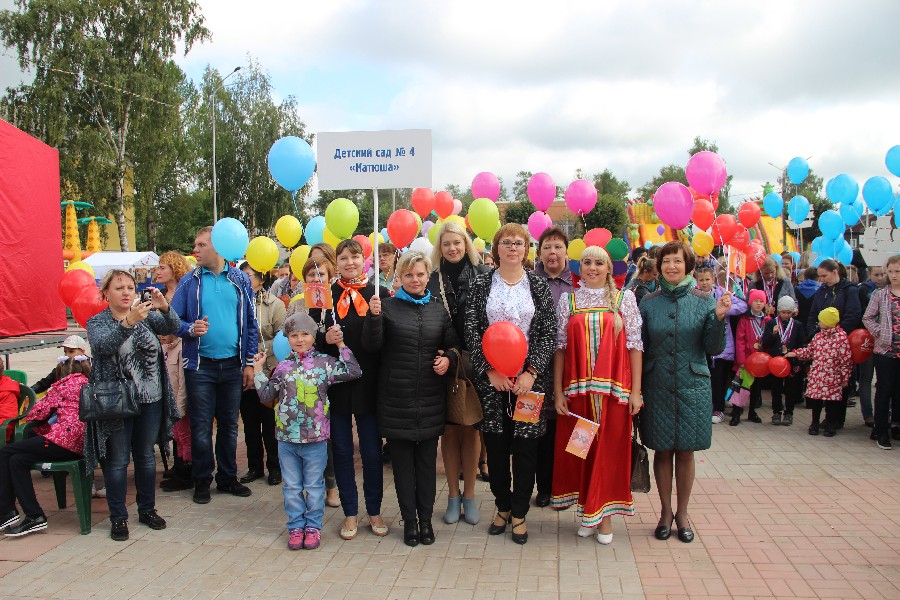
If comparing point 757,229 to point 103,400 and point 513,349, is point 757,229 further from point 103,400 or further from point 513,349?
point 103,400

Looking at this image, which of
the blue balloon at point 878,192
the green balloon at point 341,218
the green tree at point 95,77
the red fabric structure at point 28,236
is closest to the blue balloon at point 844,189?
the blue balloon at point 878,192

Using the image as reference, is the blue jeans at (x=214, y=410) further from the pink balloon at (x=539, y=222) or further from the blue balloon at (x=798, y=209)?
the blue balloon at (x=798, y=209)

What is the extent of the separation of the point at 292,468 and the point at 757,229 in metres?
15.8

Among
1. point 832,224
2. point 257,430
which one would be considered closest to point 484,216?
point 257,430

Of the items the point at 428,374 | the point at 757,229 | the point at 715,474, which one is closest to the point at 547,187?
the point at 715,474

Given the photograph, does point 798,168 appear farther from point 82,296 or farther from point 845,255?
point 82,296

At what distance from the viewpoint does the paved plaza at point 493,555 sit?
3617 millimetres

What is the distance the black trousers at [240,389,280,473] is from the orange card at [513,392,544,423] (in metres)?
2.54

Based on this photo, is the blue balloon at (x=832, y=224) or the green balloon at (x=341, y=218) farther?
the blue balloon at (x=832, y=224)

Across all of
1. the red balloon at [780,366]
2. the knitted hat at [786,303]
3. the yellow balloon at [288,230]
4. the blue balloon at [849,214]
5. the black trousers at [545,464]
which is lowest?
the black trousers at [545,464]

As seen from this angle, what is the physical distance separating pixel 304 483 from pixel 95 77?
26100 mm

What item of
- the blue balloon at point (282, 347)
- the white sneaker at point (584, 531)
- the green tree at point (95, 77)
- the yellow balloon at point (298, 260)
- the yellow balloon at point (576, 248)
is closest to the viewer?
the white sneaker at point (584, 531)

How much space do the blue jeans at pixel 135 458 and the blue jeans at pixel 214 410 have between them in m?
0.44

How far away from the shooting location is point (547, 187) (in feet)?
27.2
